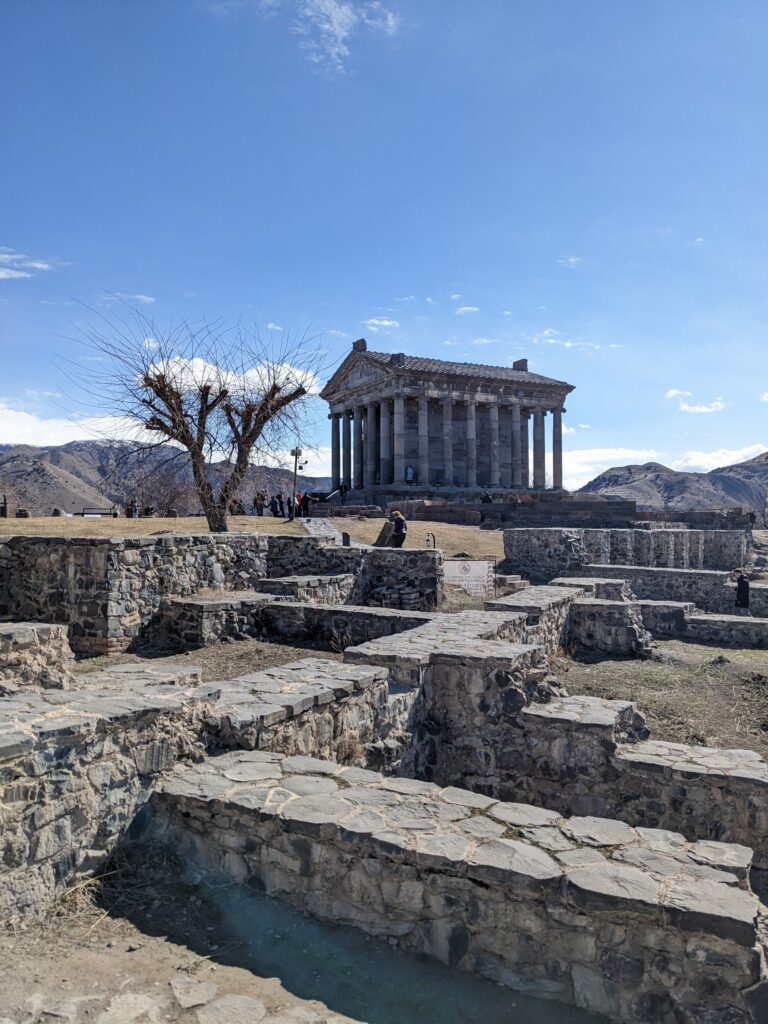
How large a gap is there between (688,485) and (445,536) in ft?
275

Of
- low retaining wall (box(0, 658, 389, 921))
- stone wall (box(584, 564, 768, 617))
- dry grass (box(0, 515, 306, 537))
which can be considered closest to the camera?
low retaining wall (box(0, 658, 389, 921))

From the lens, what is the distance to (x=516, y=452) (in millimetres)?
47844

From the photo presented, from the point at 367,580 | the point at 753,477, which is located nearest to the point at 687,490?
the point at 753,477

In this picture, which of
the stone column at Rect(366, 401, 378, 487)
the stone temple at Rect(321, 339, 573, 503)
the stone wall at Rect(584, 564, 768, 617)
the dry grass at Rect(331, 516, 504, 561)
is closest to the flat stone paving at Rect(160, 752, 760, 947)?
the stone wall at Rect(584, 564, 768, 617)

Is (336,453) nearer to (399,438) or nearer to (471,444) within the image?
(399,438)

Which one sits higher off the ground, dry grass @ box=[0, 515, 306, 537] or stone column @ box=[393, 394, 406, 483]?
stone column @ box=[393, 394, 406, 483]

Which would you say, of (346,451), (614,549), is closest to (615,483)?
(346,451)

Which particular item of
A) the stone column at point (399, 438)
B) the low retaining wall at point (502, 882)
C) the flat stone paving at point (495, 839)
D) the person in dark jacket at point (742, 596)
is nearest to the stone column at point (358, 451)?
the stone column at point (399, 438)

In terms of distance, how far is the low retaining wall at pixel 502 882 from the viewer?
279 centimetres

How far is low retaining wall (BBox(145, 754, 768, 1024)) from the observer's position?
9.17ft

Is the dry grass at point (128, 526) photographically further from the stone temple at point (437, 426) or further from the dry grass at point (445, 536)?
the stone temple at point (437, 426)

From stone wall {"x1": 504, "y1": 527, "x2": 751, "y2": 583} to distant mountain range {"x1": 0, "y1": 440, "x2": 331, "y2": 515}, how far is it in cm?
845

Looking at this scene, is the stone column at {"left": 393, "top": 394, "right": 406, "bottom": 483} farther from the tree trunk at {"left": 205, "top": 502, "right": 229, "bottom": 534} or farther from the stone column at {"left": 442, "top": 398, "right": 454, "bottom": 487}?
the tree trunk at {"left": 205, "top": 502, "right": 229, "bottom": 534}

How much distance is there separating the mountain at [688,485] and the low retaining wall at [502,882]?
8801 centimetres
